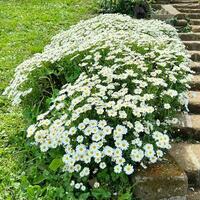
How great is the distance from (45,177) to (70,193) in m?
0.33

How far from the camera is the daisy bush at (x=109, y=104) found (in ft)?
11.5

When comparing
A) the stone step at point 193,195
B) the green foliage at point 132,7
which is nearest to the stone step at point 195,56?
the green foliage at point 132,7

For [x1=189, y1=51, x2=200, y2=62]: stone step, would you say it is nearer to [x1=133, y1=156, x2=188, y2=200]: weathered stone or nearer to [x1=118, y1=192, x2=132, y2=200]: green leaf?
[x1=133, y1=156, x2=188, y2=200]: weathered stone

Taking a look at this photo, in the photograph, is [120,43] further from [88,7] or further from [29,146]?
[88,7]

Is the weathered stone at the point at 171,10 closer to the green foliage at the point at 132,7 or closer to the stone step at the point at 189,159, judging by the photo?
the green foliage at the point at 132,7

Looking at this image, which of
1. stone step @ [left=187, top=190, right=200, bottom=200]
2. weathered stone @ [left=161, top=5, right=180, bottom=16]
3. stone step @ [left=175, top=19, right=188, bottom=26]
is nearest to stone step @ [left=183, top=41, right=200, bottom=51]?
stone step @ [left=175, top=19, right=188, bottom=26]

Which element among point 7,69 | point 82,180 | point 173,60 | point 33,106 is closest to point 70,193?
point 82,180

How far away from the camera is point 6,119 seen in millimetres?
5207

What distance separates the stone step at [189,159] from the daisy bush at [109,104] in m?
0.29

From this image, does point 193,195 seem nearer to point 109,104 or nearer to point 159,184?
point 159,184

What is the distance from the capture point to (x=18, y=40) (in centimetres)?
837

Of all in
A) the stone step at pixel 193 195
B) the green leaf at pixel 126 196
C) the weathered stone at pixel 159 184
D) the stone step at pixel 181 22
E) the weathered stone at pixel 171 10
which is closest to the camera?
the green leaf at pixel 126 196

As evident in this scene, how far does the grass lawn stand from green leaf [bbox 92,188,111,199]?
69cm

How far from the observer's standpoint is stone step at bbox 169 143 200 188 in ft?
12.9
